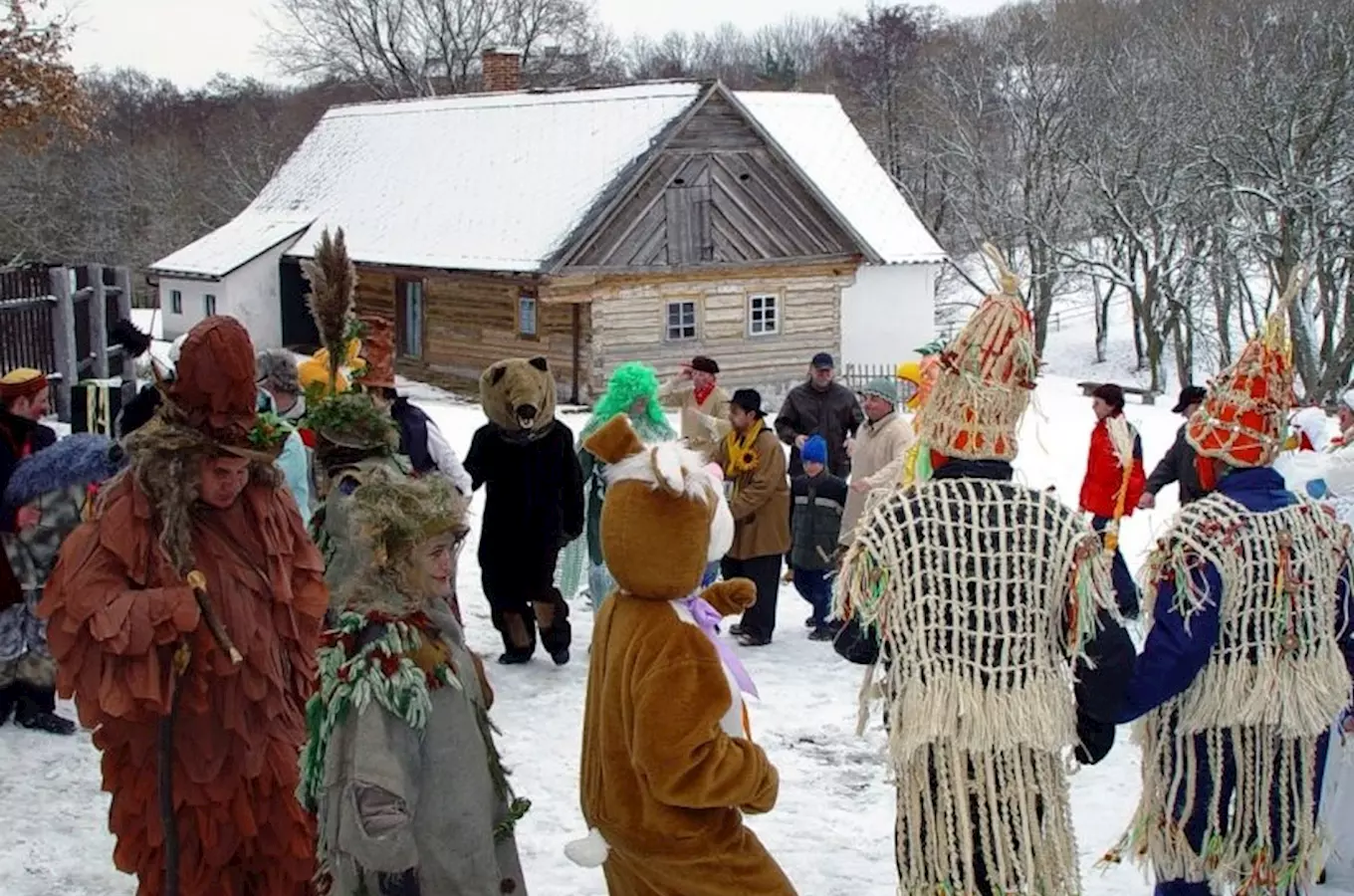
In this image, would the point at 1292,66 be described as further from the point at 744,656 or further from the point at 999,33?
the point at 744,656

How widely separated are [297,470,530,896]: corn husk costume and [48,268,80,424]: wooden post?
11.3m

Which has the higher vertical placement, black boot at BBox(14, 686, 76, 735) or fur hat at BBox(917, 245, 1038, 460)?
fur hat at BBox(917, 245, 1038, 460)

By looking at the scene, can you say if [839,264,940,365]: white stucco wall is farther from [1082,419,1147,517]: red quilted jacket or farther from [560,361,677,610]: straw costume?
[560,361,677,610]: straw costume

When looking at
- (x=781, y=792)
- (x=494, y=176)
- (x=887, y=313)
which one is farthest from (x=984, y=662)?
(x=887, y=313)

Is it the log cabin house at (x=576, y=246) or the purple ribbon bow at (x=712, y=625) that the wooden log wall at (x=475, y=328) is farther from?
the purple ribbon bow at (x=712, y=625)

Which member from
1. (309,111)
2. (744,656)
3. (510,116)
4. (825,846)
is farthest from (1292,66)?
(309,111)

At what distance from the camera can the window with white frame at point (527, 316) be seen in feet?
75.6

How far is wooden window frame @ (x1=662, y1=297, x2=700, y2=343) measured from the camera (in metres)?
23.4

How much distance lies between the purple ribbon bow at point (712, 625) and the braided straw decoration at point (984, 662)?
39 cm

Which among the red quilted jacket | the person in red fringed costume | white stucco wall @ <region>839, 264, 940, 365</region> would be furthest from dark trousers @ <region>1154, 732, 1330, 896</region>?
white stucco wall @ <region>839, 264, 940, 365</region>

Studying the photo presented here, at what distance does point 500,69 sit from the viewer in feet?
103

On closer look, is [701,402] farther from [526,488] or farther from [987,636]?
[987,636]

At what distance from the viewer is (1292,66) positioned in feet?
105

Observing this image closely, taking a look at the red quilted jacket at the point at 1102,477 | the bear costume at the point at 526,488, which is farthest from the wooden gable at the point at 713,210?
the bear costume at the point at 526,488
